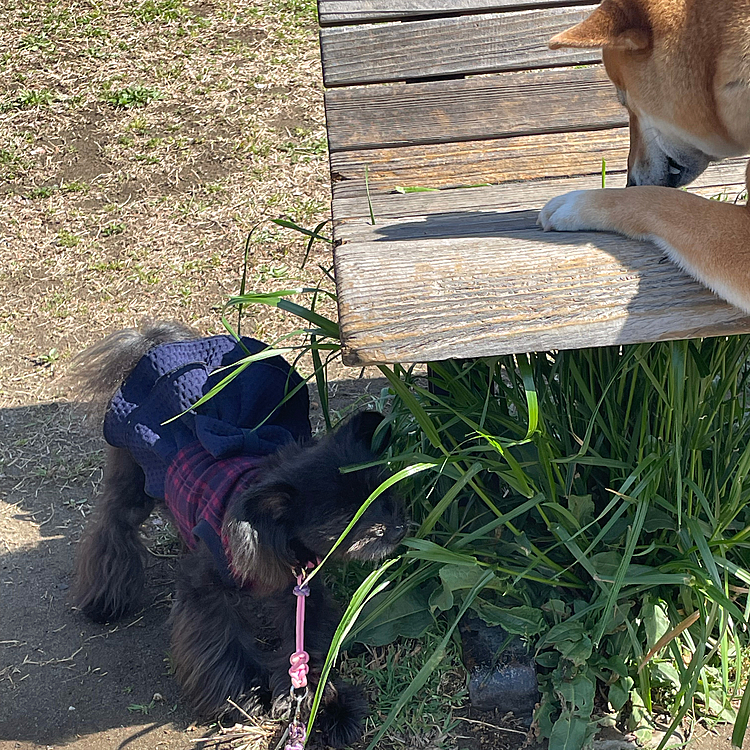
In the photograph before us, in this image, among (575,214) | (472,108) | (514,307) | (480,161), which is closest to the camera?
(514,307)

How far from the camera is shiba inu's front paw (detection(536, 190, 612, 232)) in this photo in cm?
186

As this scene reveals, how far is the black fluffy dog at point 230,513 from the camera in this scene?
2.01 m

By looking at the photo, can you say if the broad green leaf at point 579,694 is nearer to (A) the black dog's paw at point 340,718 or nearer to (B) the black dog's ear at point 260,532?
(A) the black dog's paw at point 340,718

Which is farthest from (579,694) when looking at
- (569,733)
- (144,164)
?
(144,164)

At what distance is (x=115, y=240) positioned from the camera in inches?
184

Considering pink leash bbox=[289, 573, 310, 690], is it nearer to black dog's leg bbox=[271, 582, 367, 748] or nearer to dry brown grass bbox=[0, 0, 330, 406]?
black dog's leg bbox=[271, 582, 367, 748]

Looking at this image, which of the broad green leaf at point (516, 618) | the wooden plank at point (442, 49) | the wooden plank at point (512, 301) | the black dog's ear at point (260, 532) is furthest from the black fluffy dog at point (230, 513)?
the wooden plank at point (442, 49)

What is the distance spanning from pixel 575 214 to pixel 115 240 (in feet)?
11.0

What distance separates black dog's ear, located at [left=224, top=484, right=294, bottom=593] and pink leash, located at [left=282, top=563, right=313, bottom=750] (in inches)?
3.9

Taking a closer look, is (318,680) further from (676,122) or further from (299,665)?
(676,122)

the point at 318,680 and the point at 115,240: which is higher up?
the point at 115,240

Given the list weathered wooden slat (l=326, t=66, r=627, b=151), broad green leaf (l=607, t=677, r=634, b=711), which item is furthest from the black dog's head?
weathered wooden slat (l=326, t=66, r=627, b=151)

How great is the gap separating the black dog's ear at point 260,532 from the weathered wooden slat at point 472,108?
1323mm

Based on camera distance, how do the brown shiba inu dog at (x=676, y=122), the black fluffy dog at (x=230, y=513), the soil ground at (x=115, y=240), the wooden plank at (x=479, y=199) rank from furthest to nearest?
1. the soil ground at (x=115, y=240)
2. the wooden plank at (x=479, y=199)
3. the black fluffy dog at (x=230, y=513)
4. the brown shiba inu dog at (x=676, y=122)
